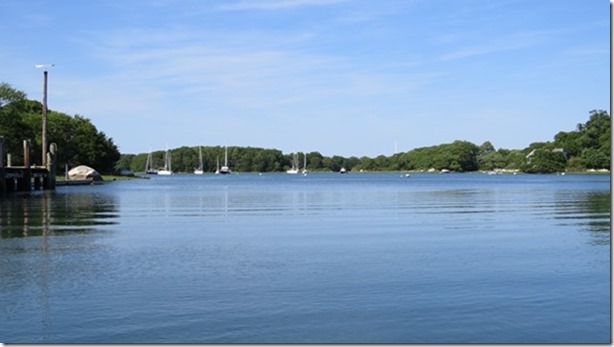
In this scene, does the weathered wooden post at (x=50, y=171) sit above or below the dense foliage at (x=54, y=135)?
below

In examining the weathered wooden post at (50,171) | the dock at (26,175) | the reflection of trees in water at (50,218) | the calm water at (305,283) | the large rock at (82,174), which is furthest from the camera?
the large rock at (82,174)

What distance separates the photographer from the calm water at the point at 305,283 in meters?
13.6

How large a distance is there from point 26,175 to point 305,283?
60.8 meters

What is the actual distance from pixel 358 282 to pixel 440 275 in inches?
87.5

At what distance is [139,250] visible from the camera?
24375 millimetres

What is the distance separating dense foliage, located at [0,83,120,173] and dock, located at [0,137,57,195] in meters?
14.9

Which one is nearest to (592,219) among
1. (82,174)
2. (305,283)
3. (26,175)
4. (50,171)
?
(305,283)

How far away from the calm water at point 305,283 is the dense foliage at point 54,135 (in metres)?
66.8

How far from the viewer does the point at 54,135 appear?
12112 cm

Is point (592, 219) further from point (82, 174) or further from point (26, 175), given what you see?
point (82, 174)

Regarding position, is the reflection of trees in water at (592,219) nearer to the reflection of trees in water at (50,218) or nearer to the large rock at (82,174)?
the reflection of trees in water at (50,218)

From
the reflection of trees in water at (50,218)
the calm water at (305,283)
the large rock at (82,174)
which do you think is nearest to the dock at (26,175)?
the reflection of trees in water at (50,218)

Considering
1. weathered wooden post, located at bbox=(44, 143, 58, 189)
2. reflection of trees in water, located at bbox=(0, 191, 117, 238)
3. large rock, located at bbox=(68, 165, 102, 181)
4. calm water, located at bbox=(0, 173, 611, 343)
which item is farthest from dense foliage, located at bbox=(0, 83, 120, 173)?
calm water, located at bbox=(0, 173, 611, 343)

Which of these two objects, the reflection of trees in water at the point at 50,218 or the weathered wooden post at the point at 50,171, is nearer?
the reflection of trees in water at the point at 50,218
